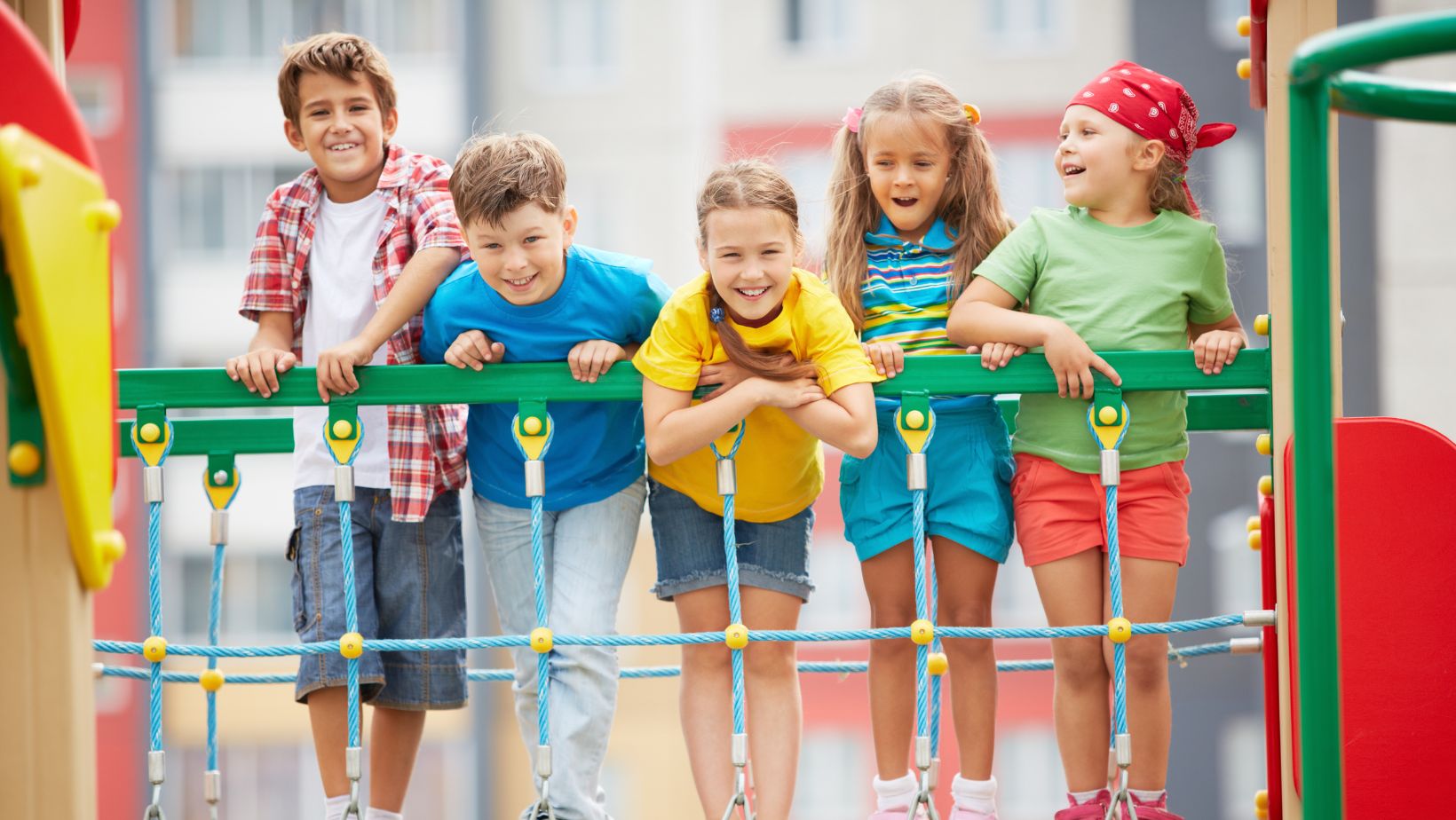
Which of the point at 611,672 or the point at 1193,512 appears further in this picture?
the point at 1193,512

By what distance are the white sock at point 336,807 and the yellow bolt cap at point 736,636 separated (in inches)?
29.0

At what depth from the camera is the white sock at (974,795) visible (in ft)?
7.77

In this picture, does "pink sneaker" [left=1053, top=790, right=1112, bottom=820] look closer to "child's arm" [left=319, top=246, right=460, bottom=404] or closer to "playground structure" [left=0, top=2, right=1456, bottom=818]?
"playground structure" [left=0, top=2, right=1456, bottom=818]

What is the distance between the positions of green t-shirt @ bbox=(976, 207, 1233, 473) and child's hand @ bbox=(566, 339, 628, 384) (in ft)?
1.97

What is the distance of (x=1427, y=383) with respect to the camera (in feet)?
39.7

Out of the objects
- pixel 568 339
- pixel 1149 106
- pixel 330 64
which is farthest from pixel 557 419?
pixel 1149 106

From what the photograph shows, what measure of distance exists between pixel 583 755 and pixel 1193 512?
1047 centimetres

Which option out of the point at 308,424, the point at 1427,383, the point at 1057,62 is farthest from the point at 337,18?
the point at 308,424

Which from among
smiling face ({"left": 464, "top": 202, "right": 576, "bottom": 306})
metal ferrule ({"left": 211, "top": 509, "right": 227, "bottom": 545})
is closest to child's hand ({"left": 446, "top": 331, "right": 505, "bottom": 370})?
smiling face ({"left": 464, "top": 202, "right": 576, "bottom": 306})

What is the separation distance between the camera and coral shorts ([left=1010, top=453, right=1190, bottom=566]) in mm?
2354

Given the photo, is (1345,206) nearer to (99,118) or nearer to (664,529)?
(99,118)

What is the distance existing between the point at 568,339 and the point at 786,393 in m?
0.36

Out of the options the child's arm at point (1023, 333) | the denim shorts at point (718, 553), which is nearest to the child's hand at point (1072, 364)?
the child's arm at point (1023, 333)

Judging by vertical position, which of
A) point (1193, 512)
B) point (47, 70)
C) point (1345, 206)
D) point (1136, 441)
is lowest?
point (1193, 512)
